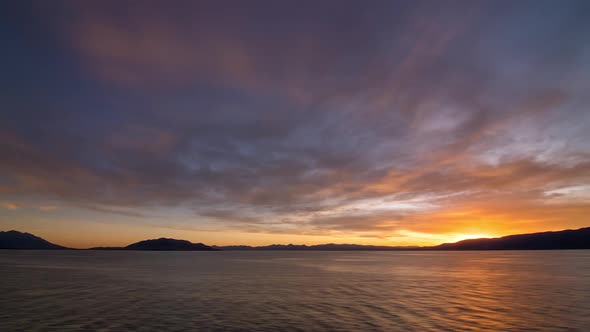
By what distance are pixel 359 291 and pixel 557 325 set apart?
23.7 metres

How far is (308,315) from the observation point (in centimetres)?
3133

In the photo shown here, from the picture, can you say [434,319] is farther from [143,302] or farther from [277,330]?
[143,302]

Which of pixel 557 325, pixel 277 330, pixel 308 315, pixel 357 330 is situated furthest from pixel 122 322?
pixel 557 325

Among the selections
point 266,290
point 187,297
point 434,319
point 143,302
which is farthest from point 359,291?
point 143,302

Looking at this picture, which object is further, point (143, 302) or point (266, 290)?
point (266, 290)

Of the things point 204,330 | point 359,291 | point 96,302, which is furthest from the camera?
point 359,291

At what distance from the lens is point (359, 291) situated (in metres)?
48.3

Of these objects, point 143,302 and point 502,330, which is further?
point 143,302

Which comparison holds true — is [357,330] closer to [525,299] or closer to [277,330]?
[277,330]

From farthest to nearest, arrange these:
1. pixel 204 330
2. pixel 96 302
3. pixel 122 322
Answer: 1. pixel 96 302
2. pixel 122 322
3. pixel 204 330

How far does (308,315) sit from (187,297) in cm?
1752

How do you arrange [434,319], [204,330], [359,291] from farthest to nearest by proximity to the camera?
[359,291]
[434,319]
[204,330]

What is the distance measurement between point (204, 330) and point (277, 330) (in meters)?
→ 5.37

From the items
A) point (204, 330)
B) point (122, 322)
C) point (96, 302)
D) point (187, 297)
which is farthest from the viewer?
point (187, 297)
